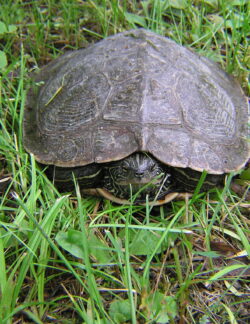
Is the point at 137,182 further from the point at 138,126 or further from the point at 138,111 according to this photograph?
the point at 138,111

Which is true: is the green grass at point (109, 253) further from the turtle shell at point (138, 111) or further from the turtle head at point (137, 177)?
the turtle shell at point (138, 111)

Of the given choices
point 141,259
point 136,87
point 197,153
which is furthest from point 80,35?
point 141,259

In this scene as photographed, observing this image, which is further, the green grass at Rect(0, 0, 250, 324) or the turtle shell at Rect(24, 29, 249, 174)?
the turtle shell at Rect(24, 29, 249, 174)

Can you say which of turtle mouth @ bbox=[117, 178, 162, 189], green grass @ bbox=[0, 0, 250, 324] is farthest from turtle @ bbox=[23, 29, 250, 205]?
green grass @ bbox=[0, 0, 250, 324]

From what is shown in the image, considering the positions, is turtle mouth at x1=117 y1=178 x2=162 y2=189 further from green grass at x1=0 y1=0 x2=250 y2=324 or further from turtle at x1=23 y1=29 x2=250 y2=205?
green grass at x1=0 y1=0 x2=250 y2=324

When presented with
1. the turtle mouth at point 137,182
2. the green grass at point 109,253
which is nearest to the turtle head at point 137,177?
the turtle mouth at point 137,182
